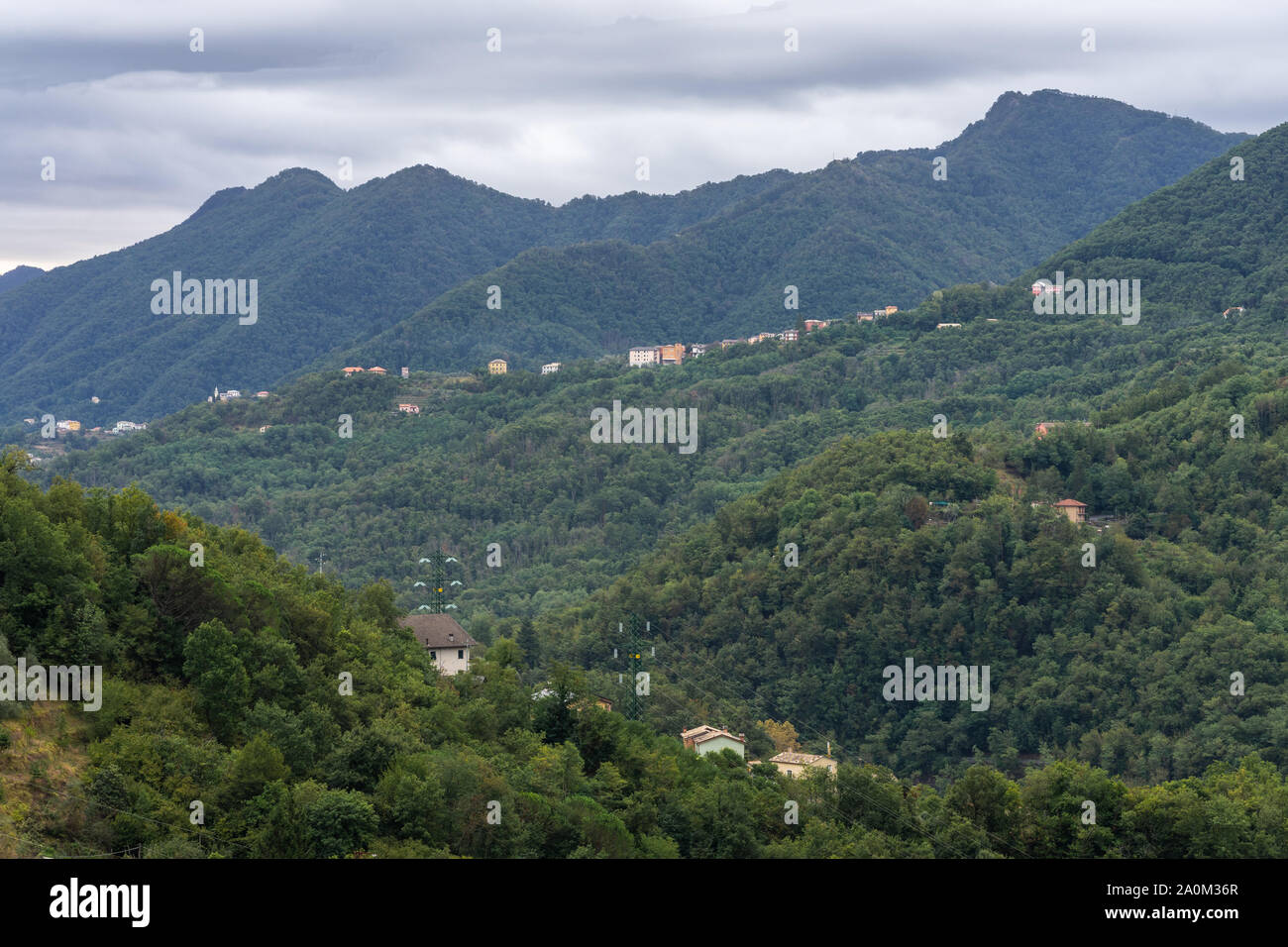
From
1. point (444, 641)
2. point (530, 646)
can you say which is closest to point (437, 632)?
point (444, 641)

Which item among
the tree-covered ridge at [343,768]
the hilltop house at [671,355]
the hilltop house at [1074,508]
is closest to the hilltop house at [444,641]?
the tree-covered ridge at [343,768]

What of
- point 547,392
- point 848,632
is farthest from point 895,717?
point 547,392

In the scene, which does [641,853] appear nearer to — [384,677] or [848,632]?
[384,677]

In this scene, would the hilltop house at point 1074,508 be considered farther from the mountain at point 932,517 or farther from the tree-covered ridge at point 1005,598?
the tree-covered ridge at point 1005,598

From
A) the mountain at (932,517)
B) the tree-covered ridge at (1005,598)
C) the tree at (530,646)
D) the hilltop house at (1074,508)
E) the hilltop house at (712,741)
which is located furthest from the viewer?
the hilltop house at (1074,508)

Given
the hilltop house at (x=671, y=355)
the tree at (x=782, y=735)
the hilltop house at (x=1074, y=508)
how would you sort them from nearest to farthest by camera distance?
the tree at (x=782, y=735) → the hilltop house at (x=1074, y=508) → the hilltop house at (x=671, y=355)

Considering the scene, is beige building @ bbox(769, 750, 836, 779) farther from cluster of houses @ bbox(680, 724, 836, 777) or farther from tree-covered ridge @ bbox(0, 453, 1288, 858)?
tree-covered ridge @ bbox(0, 453, 1288, 858)

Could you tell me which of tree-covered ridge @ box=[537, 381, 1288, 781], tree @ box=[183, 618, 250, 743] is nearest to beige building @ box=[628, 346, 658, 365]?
tree-covered ridge @ box=[537, 381, 1288, 781]
